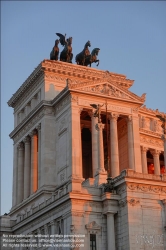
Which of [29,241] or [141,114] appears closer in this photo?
[29,241]

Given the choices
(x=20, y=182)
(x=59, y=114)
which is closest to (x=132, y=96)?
(x=59, y=114)

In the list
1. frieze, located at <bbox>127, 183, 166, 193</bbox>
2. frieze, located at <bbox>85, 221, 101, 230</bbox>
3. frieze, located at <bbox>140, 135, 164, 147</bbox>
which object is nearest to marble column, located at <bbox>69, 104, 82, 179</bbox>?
frieze, located at <bbox>85, 221, 101, 230</bbox>

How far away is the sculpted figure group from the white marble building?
4.07 meters

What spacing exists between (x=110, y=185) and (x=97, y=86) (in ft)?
76.0

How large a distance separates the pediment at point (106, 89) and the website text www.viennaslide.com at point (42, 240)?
22.1m

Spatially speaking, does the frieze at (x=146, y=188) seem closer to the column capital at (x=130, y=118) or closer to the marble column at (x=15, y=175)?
the column capital at (x=130, y=118)

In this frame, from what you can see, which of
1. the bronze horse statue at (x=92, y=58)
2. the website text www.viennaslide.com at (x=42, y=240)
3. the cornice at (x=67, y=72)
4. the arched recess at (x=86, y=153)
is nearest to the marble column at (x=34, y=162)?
the arched recess at (x=86, y=153)

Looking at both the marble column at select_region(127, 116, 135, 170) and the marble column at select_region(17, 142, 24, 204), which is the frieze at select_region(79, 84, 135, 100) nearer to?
the marble column at select_region(127, 116, 135, 170)

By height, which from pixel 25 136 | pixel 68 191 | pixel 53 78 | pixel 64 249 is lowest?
pixel 64 249

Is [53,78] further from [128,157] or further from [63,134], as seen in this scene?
[128,157]

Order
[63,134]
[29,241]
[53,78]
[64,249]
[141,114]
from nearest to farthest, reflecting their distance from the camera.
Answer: [64,249]
[29,241]
[63,134]
[53,78]
[141,114]

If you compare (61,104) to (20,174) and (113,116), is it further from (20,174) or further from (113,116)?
(20,174)

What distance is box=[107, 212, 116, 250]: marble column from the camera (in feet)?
165

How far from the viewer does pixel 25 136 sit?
8238 cm
